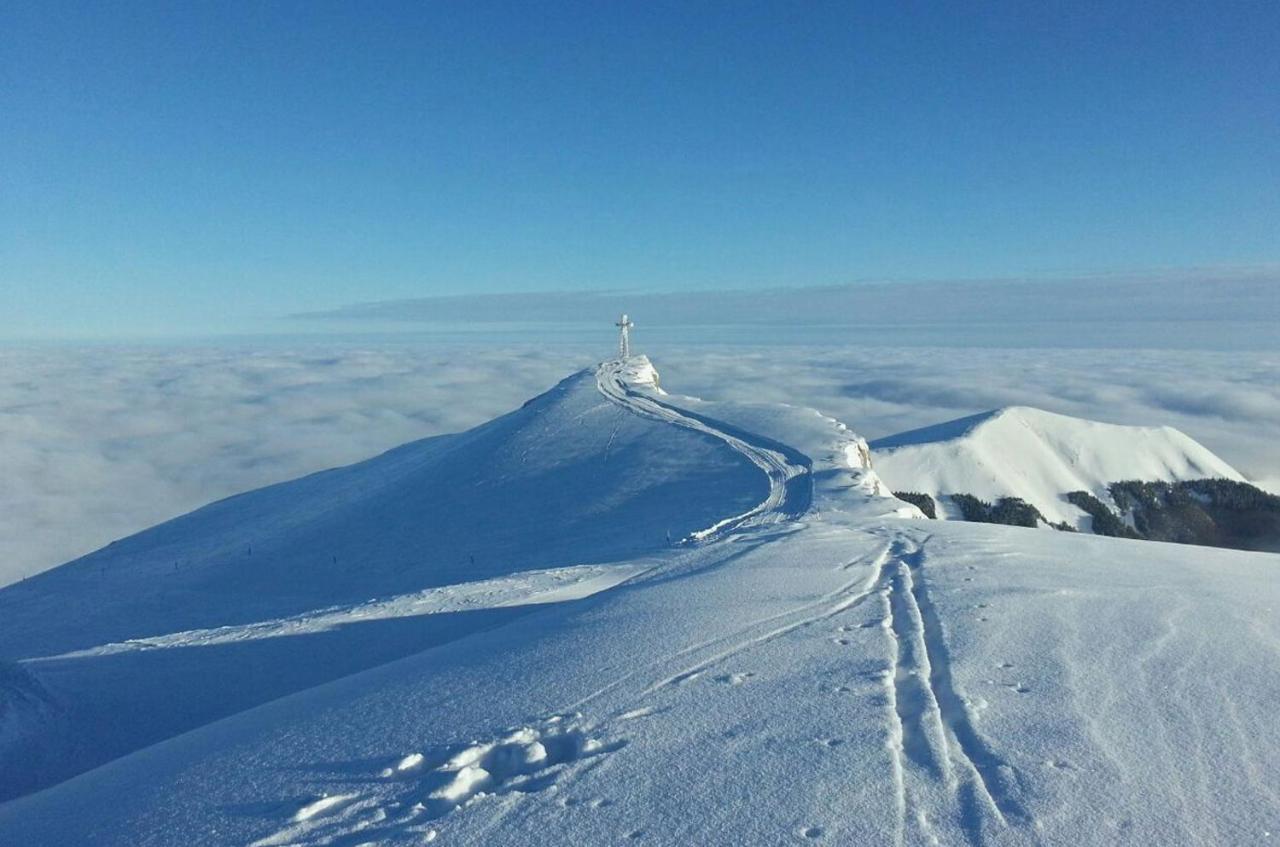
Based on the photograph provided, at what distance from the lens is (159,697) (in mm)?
10867

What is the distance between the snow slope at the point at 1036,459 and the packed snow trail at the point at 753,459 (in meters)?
9.45

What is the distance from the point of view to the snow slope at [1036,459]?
34719mm

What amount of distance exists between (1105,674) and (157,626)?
17220mm

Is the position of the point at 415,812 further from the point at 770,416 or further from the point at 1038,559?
the point at 770,416

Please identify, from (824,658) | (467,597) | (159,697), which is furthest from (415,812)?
(467,597)

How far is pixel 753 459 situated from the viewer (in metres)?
23.7

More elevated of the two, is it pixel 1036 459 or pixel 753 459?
pixel 753 459

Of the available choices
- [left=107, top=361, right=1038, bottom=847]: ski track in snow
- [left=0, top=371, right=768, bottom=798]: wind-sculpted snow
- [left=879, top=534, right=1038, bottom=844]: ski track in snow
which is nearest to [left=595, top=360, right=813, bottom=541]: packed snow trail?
[left=0, top=371, right=768, bottom=798]: wind-sculpted snow

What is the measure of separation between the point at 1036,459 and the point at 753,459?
21578 millimetres

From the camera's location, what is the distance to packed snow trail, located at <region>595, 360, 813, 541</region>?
17.6m

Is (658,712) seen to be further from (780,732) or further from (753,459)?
(753,459)

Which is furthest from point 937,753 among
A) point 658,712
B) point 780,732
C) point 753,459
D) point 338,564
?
point 338,564

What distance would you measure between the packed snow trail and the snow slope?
945cm

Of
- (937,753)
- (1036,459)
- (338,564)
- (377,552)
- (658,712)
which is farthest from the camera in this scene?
(1036,459)
